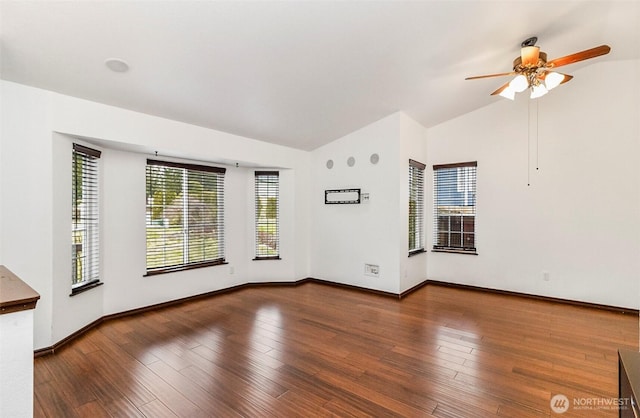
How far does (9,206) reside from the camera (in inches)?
111

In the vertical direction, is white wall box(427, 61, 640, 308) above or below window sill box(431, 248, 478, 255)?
above

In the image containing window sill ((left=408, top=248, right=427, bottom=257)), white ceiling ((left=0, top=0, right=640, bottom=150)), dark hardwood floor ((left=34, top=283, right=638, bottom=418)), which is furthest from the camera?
window sill ((left=408, top=248, right=427, bottom=257))

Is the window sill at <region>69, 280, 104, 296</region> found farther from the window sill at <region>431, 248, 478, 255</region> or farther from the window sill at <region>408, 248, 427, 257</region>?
the window sill at <region>431, 248, 478, 255</region>

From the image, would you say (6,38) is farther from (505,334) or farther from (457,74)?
(505,334)

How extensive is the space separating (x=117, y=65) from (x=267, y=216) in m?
→ 3.34

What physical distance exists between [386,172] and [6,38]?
4.38 m


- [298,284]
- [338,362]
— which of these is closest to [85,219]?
[338,362]

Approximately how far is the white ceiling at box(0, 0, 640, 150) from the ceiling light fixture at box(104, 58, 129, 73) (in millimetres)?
54

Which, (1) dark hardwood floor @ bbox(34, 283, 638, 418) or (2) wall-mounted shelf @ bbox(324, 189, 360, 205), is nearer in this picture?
(1) dark hardwood floor @ bbox(34, 283, 638, 418)

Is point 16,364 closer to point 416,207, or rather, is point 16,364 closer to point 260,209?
point 260,209

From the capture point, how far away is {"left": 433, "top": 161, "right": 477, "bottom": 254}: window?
5.46 metres

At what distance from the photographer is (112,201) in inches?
154

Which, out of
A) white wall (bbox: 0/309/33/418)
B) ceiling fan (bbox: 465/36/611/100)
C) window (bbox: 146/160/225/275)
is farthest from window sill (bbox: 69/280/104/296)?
ceiling fan (bbox: 465/36/611/100)

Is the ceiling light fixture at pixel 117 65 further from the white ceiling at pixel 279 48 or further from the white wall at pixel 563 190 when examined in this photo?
the white wall at pixel 563 190
